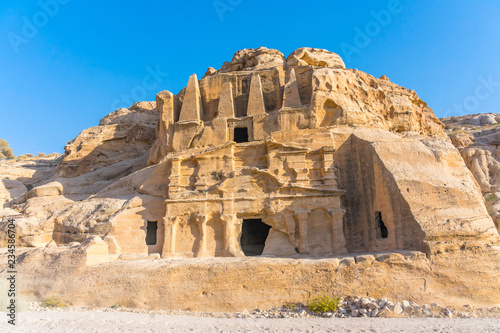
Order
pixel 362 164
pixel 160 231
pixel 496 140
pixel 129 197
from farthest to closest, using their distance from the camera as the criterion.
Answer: pixel 496 140 → pixel 129 197 → pixel 160 231 → pixel 362 164

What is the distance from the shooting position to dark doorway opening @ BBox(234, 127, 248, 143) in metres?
25.2

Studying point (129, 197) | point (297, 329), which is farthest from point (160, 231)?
point (297, 329)

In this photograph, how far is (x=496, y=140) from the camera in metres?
31.8

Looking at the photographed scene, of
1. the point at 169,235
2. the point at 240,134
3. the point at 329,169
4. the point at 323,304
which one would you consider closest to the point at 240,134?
the point at 240,134

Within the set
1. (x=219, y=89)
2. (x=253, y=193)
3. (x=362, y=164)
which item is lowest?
(x=253, y=193)

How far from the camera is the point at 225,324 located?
9781 millimetres

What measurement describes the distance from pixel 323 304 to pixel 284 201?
6.56 meters

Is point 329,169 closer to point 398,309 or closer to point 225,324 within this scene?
point 398,309

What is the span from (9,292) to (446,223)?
16.6 metres

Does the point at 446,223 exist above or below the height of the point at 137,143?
below

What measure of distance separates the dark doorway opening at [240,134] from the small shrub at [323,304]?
51.5ft

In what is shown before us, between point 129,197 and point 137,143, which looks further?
point 137,143

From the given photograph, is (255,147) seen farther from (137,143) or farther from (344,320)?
(137,143)

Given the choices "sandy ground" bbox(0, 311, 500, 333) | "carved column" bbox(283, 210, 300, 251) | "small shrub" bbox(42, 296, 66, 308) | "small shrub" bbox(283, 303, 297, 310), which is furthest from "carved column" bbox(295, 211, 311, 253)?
"small shrub" bbox(42, 296, 66, 308)
